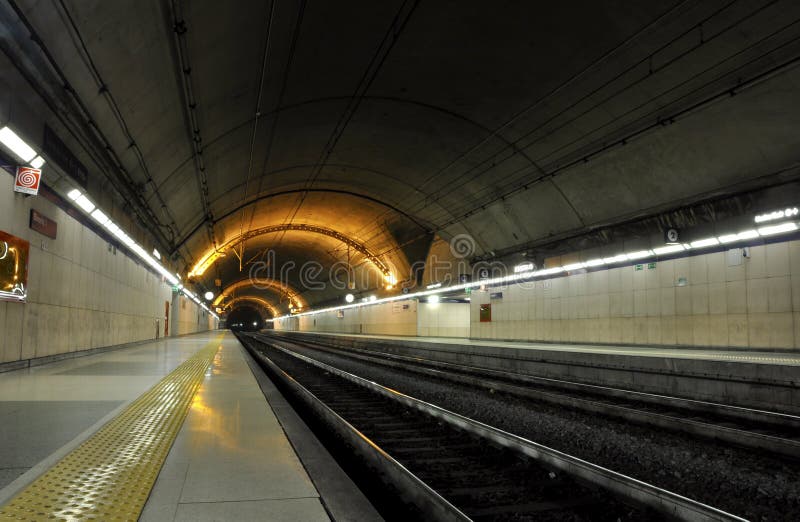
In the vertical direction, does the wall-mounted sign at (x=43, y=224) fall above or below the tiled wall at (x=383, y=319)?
above

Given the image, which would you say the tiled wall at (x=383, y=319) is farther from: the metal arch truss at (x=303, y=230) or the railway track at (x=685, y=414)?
the railway track at (x=685, y=414)

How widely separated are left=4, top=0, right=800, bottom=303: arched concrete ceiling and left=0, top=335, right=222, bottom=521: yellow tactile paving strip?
5064 millimetres

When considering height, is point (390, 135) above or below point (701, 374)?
above

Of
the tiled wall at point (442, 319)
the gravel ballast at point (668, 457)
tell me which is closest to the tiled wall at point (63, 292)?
the gravel ballast at point (668, 457)

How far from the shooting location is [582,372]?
13125 millimetres

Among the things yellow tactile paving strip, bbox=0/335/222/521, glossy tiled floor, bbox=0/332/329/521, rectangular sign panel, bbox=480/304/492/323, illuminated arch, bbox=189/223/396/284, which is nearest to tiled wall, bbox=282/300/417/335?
illuminated arch, bbox=189/223/396/284

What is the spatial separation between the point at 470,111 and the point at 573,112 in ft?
9.28

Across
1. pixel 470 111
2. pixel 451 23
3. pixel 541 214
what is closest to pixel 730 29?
pixel 451 23

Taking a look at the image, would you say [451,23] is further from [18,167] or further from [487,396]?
[18,167]

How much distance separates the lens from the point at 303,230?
1371 inches

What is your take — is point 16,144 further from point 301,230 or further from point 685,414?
point 301,230

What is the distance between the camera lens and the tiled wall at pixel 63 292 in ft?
27.9

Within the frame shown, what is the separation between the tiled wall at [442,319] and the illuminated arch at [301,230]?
3138 millimetres

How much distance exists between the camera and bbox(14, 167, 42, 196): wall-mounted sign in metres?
8.33
